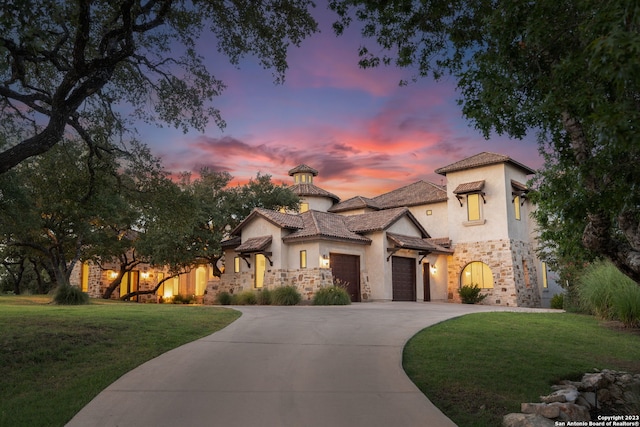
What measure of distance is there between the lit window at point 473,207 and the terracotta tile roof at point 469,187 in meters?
0.66

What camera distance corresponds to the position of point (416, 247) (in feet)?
86.6

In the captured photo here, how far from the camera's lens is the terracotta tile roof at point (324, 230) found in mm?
24172

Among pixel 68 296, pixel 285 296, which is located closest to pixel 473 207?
pixel 285 296

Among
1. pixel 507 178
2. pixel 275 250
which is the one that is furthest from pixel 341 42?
pixel 507 178

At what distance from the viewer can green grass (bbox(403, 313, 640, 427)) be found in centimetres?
674

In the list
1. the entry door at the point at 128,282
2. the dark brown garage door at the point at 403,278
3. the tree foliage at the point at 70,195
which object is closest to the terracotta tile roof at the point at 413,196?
the dark brown garage door at the point at 403,278

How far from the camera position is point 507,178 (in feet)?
Answer: 92.3

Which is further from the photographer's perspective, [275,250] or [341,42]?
[275,250]

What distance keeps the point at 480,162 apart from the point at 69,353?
81.2 ft

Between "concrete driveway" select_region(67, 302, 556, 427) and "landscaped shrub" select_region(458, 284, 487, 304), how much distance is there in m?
18.3

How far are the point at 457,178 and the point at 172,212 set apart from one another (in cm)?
2110

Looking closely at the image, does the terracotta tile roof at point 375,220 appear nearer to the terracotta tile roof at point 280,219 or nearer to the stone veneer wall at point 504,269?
the terracotta tile roof at point 280,219

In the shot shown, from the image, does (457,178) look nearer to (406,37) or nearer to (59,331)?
(406,37)

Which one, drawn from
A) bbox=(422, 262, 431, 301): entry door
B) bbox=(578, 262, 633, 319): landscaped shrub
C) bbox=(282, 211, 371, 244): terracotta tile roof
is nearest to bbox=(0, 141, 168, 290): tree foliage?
bbox=(282, 211, 371, 244): terracotta tile roof
